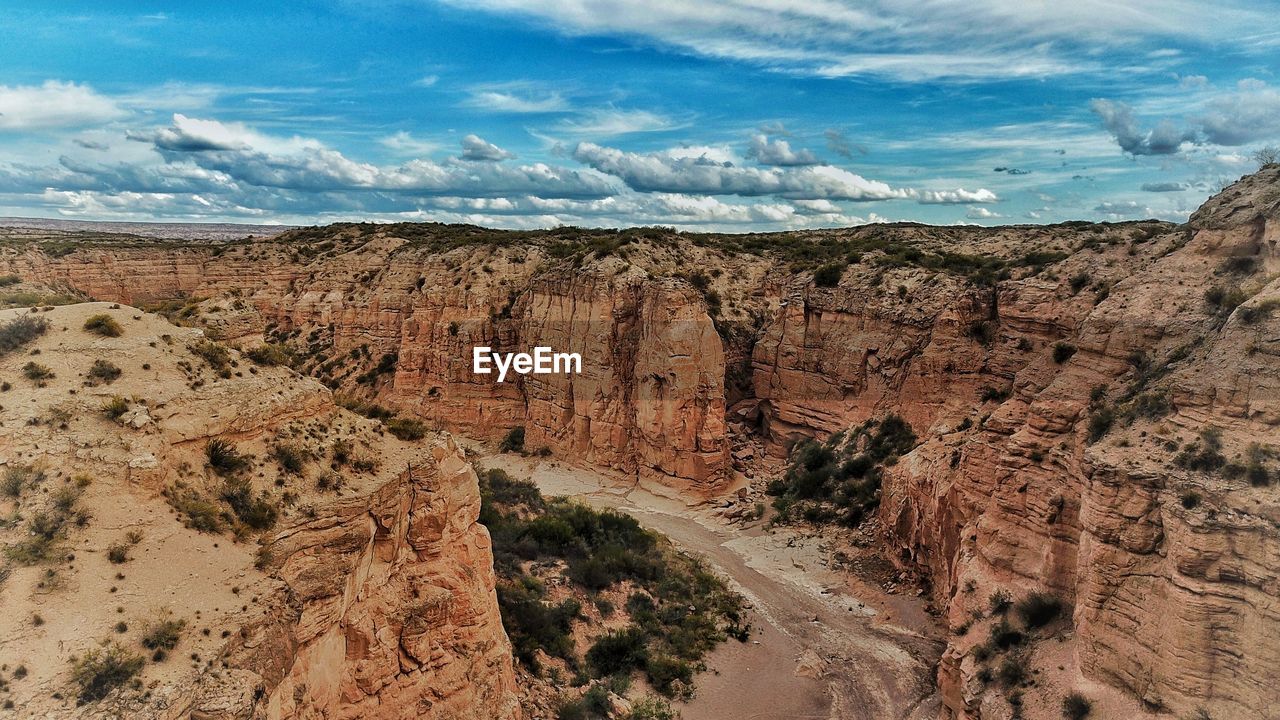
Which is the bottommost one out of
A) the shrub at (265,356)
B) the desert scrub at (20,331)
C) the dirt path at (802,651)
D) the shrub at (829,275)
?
the dirt path at (802,651)

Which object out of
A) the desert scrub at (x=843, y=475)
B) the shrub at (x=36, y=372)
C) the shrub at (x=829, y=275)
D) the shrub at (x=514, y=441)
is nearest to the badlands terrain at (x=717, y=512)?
the shrub at (x=36, y=372)

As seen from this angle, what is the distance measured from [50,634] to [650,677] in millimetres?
15303

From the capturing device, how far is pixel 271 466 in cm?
1026

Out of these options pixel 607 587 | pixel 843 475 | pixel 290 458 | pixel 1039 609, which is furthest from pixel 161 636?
pixel 843 475

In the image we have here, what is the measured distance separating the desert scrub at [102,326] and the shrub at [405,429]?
4477mm

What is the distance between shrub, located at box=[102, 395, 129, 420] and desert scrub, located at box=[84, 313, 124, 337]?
6.26 ft

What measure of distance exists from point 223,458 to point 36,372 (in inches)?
102

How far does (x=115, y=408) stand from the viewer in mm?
9172

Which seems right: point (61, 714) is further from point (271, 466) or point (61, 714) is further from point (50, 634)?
point (271, 466)

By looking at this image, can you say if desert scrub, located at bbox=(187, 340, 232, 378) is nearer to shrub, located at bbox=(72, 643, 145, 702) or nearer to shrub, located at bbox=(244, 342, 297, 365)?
shrub, located at bbox=(244, 342, 297, 365)

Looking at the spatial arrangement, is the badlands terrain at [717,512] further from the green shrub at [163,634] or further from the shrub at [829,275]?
the shrub at [829,275]

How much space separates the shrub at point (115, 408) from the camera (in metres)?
9.17

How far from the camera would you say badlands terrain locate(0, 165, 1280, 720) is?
8.45 metres

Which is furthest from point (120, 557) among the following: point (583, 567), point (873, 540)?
point (873, 540)
